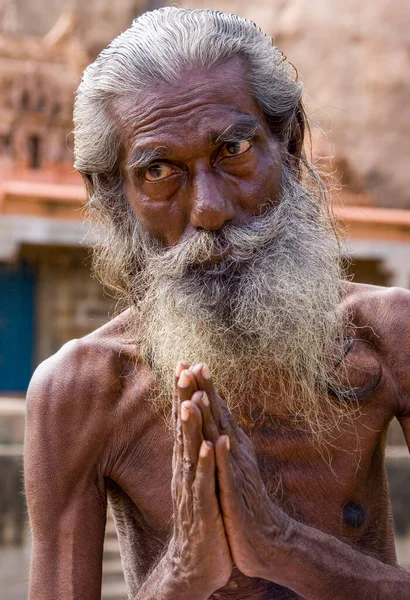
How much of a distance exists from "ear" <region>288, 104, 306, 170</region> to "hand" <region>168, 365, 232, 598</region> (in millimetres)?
853

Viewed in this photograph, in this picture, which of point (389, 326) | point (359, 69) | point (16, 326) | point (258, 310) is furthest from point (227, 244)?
point (359, 69)

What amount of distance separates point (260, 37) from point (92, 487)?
121 cm

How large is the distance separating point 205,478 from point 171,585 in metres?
0.34

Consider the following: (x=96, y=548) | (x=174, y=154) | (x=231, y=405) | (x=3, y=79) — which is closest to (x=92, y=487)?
(x=96, y=548)

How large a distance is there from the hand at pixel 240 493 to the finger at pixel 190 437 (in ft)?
0.06

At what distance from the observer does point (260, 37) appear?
253cm

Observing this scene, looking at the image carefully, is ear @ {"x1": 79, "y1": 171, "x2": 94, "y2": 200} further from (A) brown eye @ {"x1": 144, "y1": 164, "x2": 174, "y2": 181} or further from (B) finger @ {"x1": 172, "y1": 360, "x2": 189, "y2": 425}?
(B) finger @ {"x1": 172, "y1": 360, "x2": 189, "y2": 425}

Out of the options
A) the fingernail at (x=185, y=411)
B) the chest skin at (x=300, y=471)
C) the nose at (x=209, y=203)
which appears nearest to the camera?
the fingernail at (x=185, y=411)

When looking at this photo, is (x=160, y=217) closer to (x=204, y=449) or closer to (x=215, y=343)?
(x=215, y=343)

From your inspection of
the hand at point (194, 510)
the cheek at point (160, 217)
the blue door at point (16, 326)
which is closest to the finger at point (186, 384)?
the hand at point (194, 510)

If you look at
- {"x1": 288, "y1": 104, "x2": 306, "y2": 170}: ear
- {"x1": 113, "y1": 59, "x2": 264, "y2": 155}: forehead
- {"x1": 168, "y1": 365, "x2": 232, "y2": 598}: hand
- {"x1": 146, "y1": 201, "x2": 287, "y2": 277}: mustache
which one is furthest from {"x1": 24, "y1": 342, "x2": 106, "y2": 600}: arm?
{"x1": 288, "y1": 104, "x2": 306, "y2": 170}: ear

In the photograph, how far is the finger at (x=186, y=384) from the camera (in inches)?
77.6

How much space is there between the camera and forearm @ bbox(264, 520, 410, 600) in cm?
217

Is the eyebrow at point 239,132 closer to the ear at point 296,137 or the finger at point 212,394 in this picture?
the ear at point 296,137
